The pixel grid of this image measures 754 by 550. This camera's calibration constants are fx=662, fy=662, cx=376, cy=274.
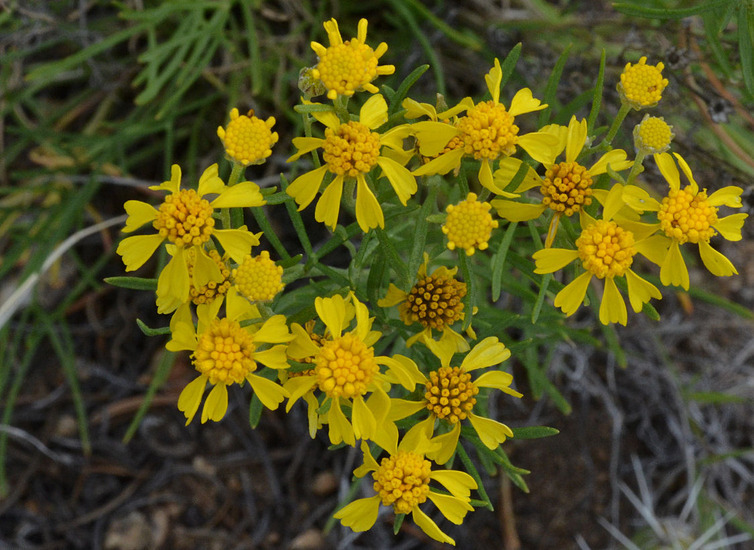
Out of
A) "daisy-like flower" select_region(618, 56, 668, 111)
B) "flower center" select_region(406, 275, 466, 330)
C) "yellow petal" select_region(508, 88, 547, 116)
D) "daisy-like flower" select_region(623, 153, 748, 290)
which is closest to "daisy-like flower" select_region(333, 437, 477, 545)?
"flower center" select_region(406, 275, 466, 330)

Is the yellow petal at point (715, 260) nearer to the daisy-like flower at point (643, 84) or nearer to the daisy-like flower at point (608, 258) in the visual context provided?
the daisy-like flower at point (608, 258)

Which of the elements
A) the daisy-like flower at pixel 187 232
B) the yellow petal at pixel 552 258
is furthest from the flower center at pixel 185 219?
the yellow petal at pixel 552 258

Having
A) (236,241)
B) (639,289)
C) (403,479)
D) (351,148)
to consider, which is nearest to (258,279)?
(236,241)

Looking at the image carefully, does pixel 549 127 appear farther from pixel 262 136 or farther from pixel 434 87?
pixel 434 87

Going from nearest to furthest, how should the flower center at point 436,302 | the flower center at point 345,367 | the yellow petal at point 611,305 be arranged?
the flower center at point 345,367, the yellow petal at point 611,305, the flower center at point 436,302

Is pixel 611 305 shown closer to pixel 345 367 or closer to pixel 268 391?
pixel 345 367

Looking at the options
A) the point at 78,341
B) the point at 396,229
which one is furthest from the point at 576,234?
the point at 78,341

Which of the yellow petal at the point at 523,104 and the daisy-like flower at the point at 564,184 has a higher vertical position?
the yellow petal at the point at 523,104
